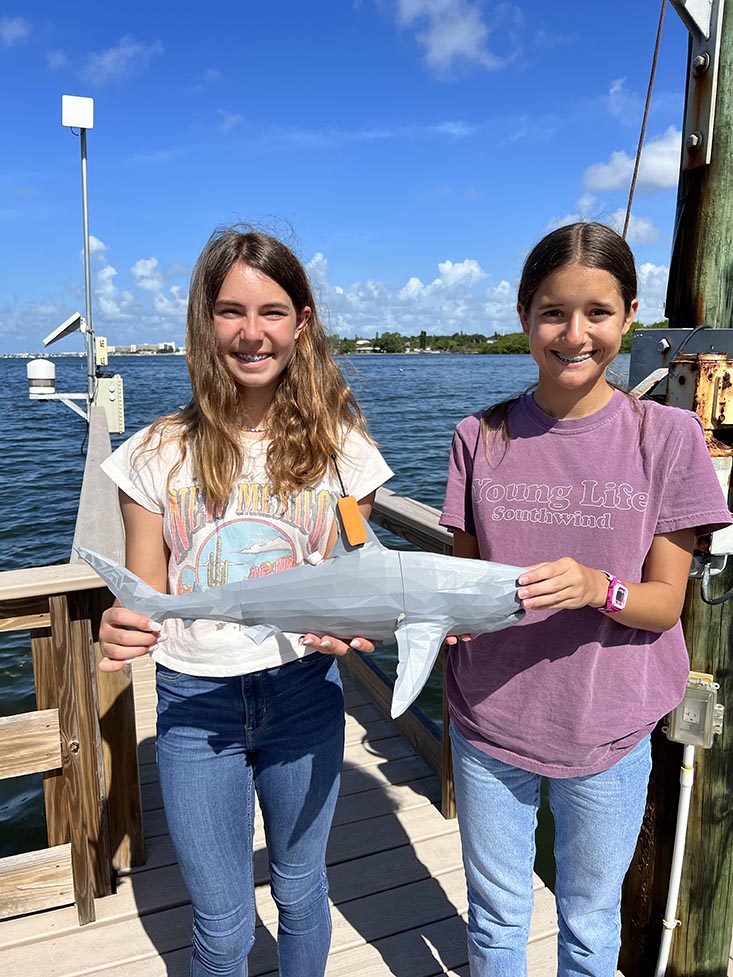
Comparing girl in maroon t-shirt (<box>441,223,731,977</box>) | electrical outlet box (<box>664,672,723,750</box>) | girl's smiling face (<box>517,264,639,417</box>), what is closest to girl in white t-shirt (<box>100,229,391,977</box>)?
girl in maroon t-shirt (<box>441,223,731,977</box>)

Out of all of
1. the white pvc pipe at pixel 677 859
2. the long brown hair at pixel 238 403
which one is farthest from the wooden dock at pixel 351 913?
the long brown hair at pixel 238 403

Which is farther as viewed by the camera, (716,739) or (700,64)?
(716,739)

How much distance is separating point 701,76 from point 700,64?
34mm

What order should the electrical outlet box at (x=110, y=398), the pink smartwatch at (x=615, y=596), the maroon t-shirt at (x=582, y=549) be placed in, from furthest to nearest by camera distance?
the electrical outlet box at (x=110, y=398) < the maroon t-shirt at (x=582, y=549) < the pink smartwatch at (x=615, y=596)

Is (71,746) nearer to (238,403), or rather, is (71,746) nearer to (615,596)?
(238,403)

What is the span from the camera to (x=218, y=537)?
1898 millimetres

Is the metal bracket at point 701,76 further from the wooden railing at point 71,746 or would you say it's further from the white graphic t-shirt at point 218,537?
the wooden railing at point 71,746

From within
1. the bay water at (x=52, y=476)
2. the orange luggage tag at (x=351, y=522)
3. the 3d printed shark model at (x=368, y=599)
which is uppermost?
the orange luggage tag at (x=351, y=522)

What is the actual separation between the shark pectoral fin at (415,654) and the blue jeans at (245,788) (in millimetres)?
316

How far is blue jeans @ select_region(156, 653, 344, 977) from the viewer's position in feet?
6.18

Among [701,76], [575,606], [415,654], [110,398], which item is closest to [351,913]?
[415,654]

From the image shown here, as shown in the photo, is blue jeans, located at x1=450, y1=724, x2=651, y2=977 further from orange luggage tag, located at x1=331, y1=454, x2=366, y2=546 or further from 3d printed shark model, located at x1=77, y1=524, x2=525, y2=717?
orange luggage tag, located at x1=331, y1=454, x2=366, y2=546

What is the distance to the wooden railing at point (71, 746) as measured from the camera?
8.36 feet

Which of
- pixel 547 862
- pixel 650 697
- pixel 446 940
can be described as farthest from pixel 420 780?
pixel 650 697
